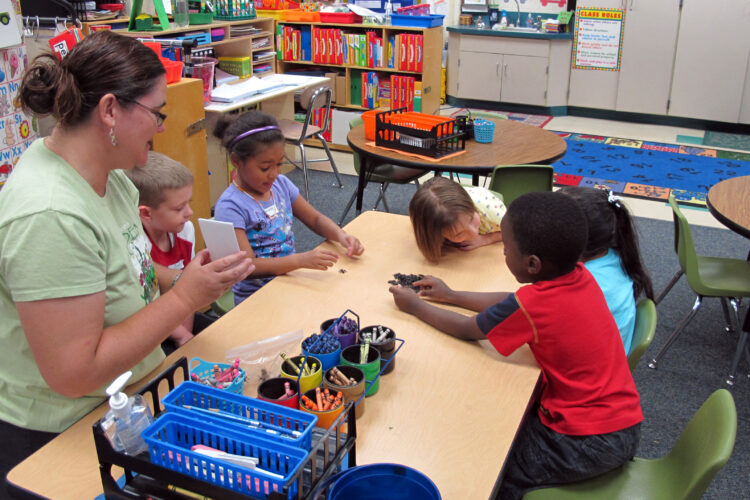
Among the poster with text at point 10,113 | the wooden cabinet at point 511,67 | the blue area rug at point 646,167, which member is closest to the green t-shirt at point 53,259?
the poster with text at point 10,113

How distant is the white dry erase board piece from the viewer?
164 centimetres

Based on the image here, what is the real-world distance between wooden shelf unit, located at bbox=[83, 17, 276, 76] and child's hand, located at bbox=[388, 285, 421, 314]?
2.87 metres

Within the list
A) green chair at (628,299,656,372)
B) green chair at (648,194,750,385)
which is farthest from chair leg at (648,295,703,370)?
green chair at (628,299,656,372)

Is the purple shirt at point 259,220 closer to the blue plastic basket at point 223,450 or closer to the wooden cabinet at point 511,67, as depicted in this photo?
the blue plastic basket at point 223,450

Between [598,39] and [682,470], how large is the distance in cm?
649

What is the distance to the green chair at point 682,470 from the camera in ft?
3.95

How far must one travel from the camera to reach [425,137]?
316 centimetres

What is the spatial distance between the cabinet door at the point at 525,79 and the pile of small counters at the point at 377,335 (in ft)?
21.2

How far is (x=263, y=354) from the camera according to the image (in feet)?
4.75

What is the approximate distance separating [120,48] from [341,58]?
5046 millimetres

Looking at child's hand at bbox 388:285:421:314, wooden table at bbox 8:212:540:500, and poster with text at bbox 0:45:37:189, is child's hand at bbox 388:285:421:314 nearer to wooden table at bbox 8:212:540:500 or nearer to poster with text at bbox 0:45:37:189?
wooden table at bbox 8:212:540:500

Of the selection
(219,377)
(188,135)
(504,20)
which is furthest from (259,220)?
(504,20)

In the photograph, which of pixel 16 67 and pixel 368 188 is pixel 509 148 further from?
pixel 16 67

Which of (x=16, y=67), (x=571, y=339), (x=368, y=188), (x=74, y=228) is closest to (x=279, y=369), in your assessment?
(x=74, y=228)
